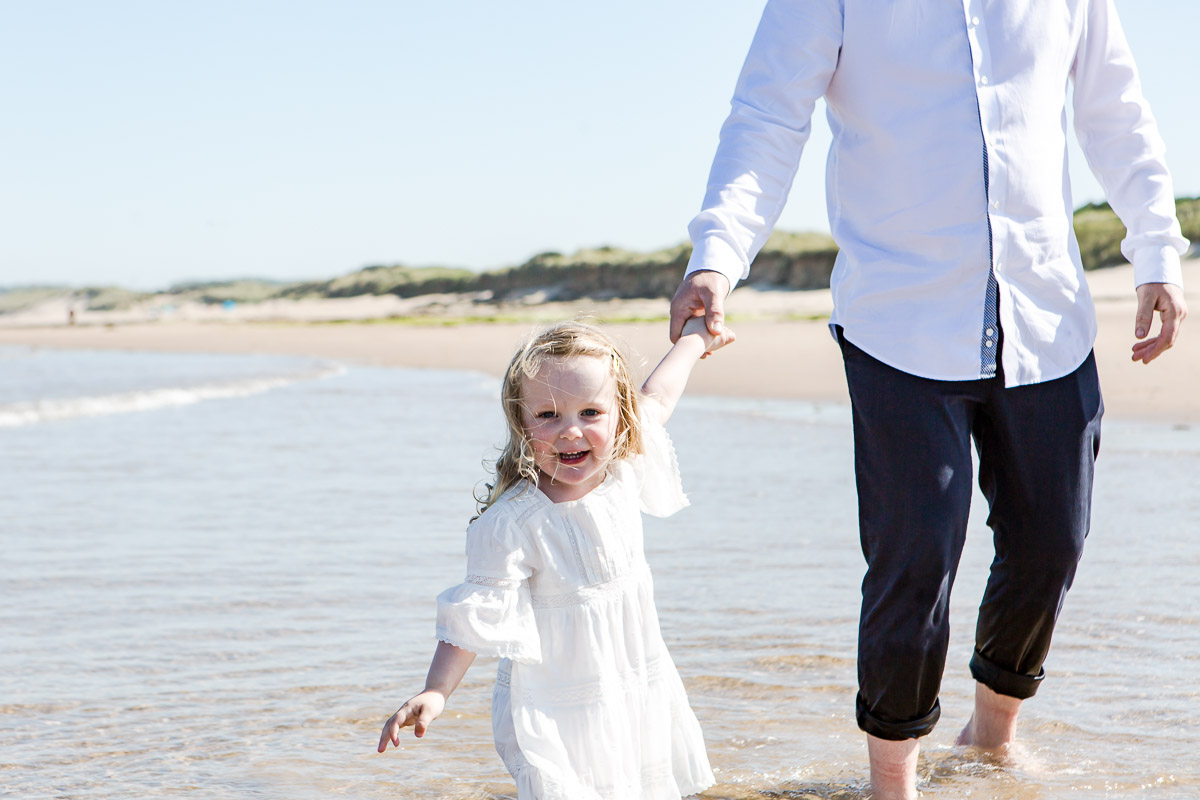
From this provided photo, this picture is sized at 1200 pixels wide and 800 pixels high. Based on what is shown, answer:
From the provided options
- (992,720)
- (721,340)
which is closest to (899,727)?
(992,720)

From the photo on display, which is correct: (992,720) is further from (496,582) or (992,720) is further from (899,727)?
(496,582)

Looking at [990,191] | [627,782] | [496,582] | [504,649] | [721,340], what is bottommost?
[627,782]

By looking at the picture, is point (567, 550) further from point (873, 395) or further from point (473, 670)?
point (473, 670)

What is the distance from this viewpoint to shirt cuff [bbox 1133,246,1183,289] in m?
2.40

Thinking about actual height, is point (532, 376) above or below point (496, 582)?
above

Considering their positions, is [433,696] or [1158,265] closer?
[433,696]

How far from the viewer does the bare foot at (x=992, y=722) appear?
2652 millimetres

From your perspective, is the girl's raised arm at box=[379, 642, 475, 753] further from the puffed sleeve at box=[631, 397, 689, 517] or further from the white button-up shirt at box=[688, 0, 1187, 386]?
the white button-up shirt at box=[688, 0, 1187, 386]

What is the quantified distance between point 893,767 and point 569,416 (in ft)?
3.15

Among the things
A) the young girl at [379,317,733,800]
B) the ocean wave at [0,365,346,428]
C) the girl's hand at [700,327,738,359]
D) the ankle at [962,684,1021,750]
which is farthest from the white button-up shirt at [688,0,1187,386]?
the ocean wave at [0,365,346,428]

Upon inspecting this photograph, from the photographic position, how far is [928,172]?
222cm

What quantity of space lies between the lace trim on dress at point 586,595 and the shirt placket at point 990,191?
748 millimetres

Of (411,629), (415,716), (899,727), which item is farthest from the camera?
(411,629)

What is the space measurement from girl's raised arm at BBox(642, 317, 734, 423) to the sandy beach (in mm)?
127
